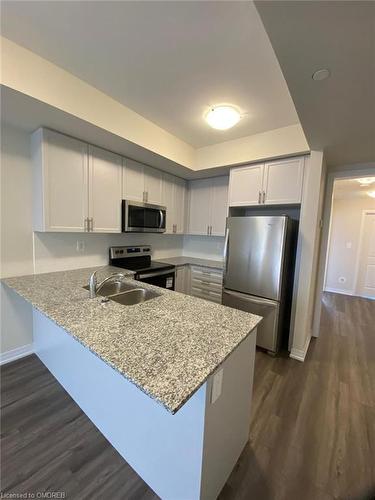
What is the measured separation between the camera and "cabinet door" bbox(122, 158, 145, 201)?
2.71m

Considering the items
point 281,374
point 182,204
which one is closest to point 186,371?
point 281,374

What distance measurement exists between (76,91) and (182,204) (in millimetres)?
2196

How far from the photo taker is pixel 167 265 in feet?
10.5

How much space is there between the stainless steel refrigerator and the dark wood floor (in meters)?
0.56

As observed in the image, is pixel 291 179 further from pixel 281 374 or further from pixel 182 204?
pixel 281 374

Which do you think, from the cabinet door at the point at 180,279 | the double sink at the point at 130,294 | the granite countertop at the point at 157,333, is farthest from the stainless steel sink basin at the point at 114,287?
the cabinet door at the point at 180,279

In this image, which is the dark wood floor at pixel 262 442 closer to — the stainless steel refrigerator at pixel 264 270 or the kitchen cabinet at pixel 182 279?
the stainless steel refrigerator at pixel 264 270

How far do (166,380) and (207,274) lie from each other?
2630 mm

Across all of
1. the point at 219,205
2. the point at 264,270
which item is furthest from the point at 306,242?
the point at 219,205

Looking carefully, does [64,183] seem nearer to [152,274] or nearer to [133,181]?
[133,181]

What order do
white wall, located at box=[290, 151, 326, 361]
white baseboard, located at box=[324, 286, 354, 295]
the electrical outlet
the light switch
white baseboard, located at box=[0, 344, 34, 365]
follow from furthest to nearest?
white baseboard, located at box=[324, 286, 354, 295], the electrical outlet, white wall, located at box=[290, 151, 326, 361], white baseboard, located at box=[0, 344, 34, 365], the light switch

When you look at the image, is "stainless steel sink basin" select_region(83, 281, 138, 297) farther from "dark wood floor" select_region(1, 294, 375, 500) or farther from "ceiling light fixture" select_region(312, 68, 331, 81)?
"ceiling light fixture" select_region(312, 68, 331, 81)

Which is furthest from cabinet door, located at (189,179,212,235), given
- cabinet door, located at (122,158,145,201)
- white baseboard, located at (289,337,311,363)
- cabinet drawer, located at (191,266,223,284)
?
white baseboard, located at (289,337,311,363)

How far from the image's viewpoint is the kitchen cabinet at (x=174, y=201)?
3.37m
